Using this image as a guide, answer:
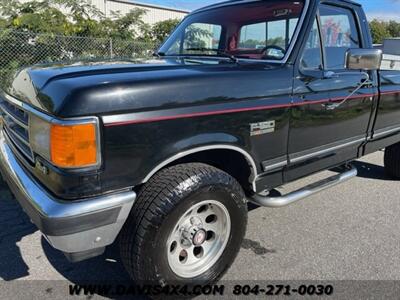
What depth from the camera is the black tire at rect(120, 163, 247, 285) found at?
2213 millimetres

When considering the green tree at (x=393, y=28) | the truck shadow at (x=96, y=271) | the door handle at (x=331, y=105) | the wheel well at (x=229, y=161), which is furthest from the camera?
the green tree at (x=393, y=28)

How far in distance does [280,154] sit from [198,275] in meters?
1.06

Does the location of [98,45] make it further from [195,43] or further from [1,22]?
[195,43]

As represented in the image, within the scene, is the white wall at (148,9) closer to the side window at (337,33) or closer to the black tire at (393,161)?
the black tire at (393,161)

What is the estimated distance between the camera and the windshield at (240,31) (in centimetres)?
320

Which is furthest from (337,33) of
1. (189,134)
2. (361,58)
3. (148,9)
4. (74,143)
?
(148,9)

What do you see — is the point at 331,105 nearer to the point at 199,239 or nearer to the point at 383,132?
the point at 383,132

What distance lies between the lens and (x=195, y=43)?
381 centimetres

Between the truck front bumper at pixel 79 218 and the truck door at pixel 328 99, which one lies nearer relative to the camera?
the truck front bumper at pixel 79 218

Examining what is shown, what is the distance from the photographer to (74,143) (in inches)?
78.1

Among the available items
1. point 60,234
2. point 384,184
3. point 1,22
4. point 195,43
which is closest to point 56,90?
point 60,234

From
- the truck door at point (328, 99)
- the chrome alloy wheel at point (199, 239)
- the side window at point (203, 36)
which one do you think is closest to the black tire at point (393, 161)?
the truck door at point (328, 99)

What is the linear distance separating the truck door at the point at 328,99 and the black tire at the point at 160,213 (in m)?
0.91

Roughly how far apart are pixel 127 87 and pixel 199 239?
112 cm
